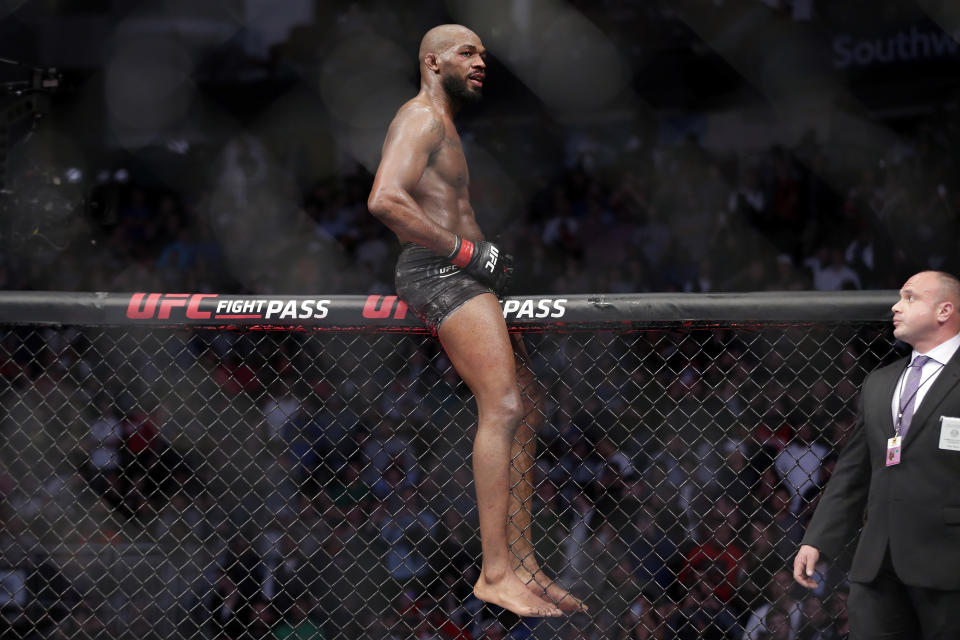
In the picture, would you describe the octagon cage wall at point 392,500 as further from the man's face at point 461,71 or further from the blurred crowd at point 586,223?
the blurred crowd at point 586,223

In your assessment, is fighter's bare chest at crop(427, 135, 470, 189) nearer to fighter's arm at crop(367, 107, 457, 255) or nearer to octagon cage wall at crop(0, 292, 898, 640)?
fighter's arm at crop(367, 107, 457, 255)

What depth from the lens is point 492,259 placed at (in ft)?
7.45

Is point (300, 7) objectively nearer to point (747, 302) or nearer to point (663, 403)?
point (663, 403)

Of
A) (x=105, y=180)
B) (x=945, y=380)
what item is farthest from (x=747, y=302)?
(x=105, y=180)

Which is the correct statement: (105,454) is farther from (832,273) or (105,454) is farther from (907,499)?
(832,273)

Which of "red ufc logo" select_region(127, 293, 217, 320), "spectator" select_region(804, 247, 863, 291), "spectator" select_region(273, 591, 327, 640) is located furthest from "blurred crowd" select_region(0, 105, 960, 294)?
"red ufc logo" select_region(127, 293, 217, 320)

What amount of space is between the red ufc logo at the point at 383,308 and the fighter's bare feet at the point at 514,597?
673mm

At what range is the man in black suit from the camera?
1.95 m

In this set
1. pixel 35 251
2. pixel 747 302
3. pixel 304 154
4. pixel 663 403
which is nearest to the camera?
pixel 747 302

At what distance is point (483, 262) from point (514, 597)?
796 millimetres

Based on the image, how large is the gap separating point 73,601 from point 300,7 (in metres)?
5.42

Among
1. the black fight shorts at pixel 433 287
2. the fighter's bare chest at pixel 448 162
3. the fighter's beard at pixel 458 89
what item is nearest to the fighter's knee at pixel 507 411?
the black fight shorts at pixel 433 287

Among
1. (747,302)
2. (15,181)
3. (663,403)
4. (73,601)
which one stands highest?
(747,302)

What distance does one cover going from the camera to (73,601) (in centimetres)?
419
